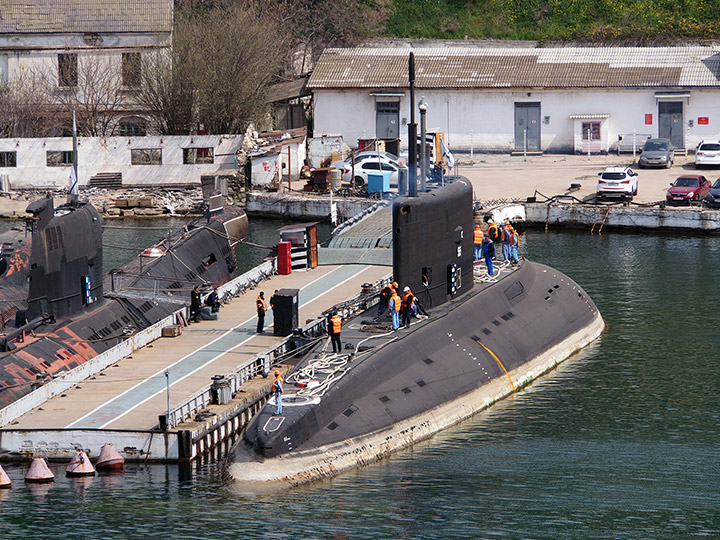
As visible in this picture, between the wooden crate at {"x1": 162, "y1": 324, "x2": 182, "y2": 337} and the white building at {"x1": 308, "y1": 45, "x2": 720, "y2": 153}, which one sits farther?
the white building at {"x1": 308, "y1": 45, "x2": 720, "y2": 153}

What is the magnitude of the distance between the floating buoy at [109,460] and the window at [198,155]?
152 feet

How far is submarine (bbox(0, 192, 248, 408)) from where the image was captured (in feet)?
118

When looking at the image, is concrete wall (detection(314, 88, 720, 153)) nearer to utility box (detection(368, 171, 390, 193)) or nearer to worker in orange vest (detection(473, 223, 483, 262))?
utility box (detection(368, 171, 390, 193))

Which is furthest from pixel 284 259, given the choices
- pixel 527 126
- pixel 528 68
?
pixel 528 68

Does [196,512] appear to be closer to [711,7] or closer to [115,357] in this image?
[115,357]

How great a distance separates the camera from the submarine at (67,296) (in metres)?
36.1

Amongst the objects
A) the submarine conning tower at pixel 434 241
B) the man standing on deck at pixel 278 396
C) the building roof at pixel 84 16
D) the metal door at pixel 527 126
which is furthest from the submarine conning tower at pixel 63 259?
the metal door at pixel 527 126

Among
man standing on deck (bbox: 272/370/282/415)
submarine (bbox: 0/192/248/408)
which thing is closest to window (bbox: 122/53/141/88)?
submarine (bbox: 0/192/248/408)

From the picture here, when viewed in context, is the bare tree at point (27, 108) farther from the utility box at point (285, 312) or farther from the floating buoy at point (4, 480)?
the floating buoy at point (4, 480)

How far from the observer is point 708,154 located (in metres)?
74.6

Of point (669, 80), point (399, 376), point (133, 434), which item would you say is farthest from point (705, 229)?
point (133, 434)

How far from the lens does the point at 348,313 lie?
4006 centimetres

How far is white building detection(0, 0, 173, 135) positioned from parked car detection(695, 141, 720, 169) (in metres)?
33.0

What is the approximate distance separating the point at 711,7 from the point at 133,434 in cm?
7558
